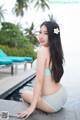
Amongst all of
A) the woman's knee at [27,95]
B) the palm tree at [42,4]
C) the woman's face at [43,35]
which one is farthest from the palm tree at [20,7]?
the woman's face at [43,35]

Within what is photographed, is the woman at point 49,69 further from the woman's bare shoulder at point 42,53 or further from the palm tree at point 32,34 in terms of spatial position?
the palm tree at point 32,34

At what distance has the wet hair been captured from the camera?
3018 millimetres

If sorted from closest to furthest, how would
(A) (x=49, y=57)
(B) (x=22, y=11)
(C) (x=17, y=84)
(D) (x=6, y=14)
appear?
1. (A) (x=49, y=57)
2. (C) (x=17, y=84)
3. (B) (x=22, y=11)
4. (D) (x=6, y=14)

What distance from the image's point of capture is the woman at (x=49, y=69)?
2.97m

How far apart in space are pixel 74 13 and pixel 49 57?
22616mm

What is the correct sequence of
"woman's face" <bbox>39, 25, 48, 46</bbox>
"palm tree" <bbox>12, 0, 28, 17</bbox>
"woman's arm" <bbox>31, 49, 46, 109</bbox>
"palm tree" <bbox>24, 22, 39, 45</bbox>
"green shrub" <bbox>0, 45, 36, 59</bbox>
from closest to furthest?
"woman's arm" <bbox>31, 49, 46, 109</bbox>, "woman's face" <bbox>39, 25, 48, 46</bbox>, "green shrub" <bbox>0, 45, 36, 59</bbox>, "palm tree" <bbox>24, 22, 39, 45</bbox>, "palm tree" <bbox>12, 0, 28, 17</bbox>

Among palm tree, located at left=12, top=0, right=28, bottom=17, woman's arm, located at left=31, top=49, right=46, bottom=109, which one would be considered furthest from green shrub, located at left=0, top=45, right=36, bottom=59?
woman's arm, located at left=31, top=49, right=46, bottom=109

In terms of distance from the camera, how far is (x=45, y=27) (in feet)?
9.96

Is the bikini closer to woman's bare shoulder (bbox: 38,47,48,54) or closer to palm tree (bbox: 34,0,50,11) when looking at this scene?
woman's bare shoulder (bbox: 38,47,48,54)

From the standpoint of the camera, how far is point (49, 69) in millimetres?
3072

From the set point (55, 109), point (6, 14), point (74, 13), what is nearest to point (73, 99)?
point (55, 109)

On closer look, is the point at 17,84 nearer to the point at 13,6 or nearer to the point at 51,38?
the point at 51,38

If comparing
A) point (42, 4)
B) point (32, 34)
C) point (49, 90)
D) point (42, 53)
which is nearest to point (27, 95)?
point (49, 90)

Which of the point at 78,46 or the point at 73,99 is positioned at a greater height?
the point at 73,99
